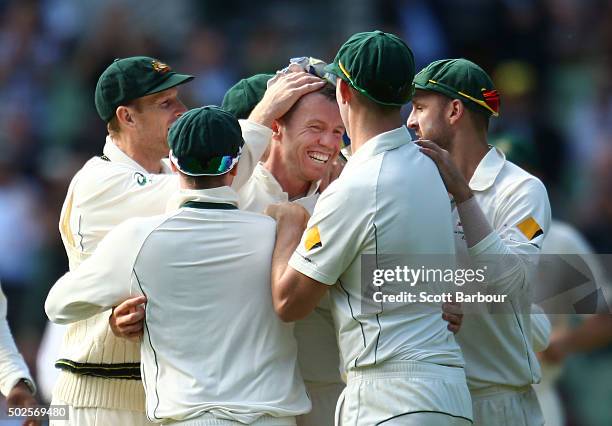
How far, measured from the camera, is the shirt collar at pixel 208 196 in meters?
4.57

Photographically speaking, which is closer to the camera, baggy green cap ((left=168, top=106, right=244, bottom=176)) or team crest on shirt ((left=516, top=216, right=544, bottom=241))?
baggy green cap ((left=168, top=106, right=244, bottom=176))

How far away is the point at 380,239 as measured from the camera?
14.4ft

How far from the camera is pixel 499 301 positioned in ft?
16.2

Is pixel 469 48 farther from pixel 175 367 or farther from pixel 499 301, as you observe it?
pixel 175 367

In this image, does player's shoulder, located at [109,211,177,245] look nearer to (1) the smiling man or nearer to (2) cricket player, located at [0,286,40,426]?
(1) the smiling man

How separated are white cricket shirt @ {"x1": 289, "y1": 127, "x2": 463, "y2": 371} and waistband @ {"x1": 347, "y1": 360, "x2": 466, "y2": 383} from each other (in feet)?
0.07

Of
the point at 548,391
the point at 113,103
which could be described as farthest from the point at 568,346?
the point at 113,103

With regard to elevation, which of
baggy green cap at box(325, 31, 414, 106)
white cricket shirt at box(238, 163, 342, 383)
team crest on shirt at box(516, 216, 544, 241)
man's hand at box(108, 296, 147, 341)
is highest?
baggy green cap at box(325, 31, 414, 106)

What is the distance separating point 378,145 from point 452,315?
0.69m

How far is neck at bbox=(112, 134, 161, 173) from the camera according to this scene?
5.54 m

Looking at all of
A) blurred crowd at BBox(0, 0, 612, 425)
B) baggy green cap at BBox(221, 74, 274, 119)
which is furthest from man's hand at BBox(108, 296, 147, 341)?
blurred crowd at BBox(0, 0, 612, 425)

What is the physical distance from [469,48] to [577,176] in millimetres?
1564

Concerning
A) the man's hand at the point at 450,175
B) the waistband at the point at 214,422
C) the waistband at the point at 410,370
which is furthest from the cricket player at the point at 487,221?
the waistband at the point at 214,422

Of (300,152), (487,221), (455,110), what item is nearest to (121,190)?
(300,152)
